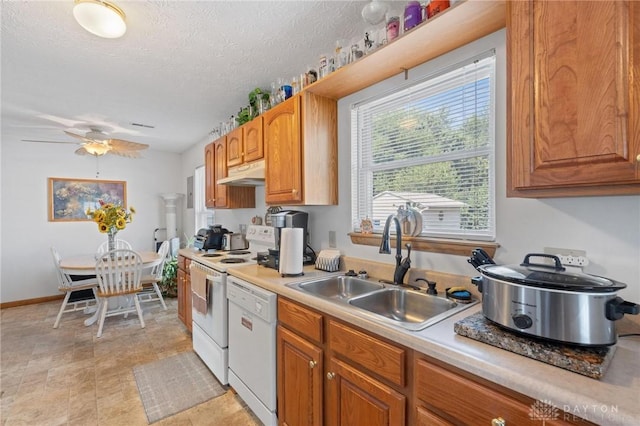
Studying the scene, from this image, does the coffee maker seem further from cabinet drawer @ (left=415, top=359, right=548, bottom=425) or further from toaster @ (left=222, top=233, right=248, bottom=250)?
cabinet drawer @ (left=415, top=359, right=548, bottom=425)

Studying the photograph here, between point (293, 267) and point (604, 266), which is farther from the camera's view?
point (293, 267)

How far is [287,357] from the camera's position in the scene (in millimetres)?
1585

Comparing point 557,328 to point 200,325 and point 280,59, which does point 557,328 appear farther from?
point 200,325

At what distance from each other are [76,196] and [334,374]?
A: 5203 mm

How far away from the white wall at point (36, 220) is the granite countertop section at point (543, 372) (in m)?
5.30

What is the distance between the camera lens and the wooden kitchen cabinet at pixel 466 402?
2.39 ft

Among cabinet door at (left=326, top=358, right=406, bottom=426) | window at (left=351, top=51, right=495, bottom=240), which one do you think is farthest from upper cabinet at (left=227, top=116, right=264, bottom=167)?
cabinet door at (left=326, top=358, right=406, bottom=426)

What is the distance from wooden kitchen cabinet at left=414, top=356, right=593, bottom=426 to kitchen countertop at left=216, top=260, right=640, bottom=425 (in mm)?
36

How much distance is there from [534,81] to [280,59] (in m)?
1.78

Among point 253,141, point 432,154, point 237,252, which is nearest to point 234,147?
point 253,141

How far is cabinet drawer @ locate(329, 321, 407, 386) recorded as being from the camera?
1.04 meters

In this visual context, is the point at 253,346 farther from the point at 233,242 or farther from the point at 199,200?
the point at 199,200

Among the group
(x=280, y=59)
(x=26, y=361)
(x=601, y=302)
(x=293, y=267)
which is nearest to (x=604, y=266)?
(x=601, y=302)

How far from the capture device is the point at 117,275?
10.8 ft
